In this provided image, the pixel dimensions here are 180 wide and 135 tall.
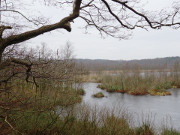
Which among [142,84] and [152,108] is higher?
[142,84]

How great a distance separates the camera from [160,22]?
15.0 ft

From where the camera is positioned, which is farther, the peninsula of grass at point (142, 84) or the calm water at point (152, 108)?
the peninsula of grass at point (142, 84)

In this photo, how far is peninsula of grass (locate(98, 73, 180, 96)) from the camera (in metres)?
16.8

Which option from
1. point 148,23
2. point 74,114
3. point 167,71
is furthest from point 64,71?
point 167,71

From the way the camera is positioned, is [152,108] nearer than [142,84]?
Yes

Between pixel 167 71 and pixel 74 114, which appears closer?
pixel 74 114

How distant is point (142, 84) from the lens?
17328 mm

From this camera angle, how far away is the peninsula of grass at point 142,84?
1680cm

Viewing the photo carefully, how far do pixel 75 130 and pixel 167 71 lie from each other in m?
20.4

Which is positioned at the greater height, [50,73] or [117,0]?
[117,0]

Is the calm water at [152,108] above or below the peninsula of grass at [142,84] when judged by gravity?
A: below

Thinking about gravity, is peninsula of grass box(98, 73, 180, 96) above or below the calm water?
above

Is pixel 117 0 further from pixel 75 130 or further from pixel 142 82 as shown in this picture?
pixel 142 82

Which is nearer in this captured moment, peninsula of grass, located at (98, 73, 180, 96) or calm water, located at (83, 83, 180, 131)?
calm water, located at (83, 83, 180, 131)
